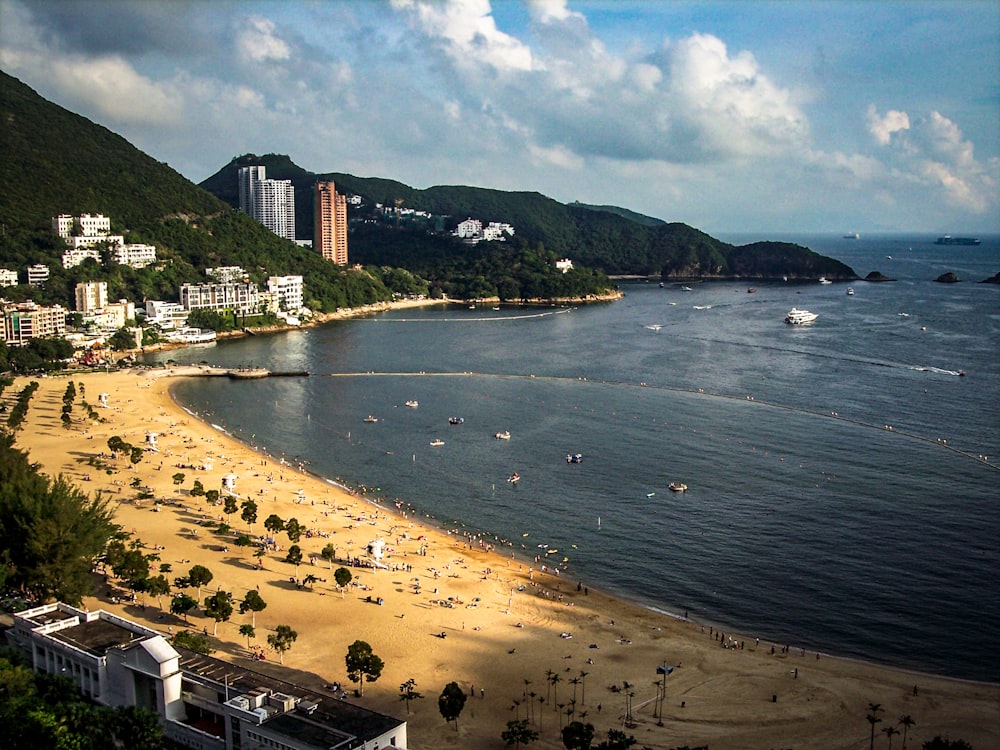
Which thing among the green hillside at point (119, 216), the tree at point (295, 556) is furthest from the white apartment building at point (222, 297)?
the tree at point (295, 556)

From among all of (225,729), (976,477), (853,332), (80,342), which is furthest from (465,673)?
(853,332)

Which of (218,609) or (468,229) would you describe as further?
(468,229)

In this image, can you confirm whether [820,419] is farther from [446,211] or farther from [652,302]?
[446,211]

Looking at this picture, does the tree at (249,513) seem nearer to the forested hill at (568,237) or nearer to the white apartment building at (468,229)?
the forested hill at (568,237)

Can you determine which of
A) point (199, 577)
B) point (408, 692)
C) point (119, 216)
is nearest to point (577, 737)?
point (408, 692)

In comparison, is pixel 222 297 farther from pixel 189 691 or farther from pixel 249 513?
pixel 189 691

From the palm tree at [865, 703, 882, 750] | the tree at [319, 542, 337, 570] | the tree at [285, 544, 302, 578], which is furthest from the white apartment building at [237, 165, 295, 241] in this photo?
the palm tree at [865, 703, 882, 750]
